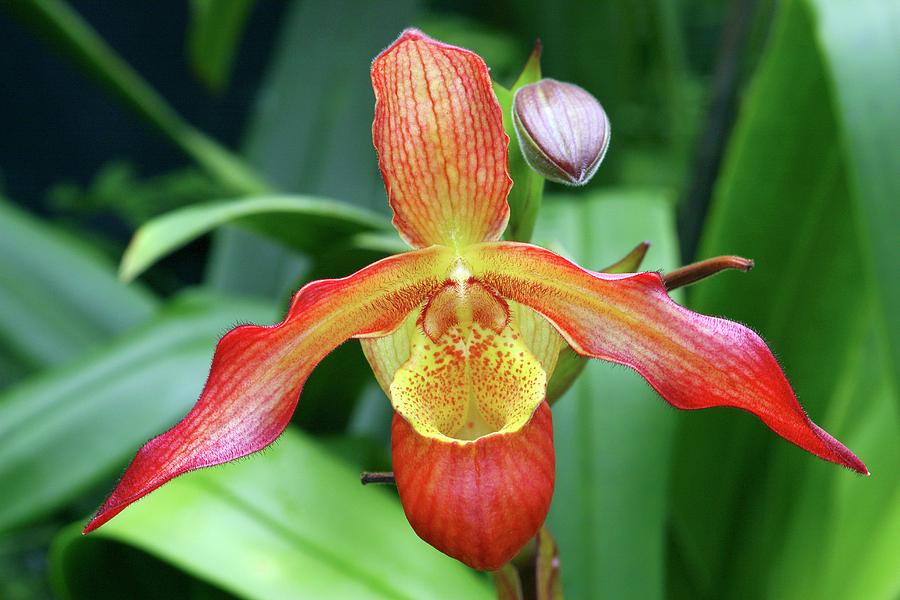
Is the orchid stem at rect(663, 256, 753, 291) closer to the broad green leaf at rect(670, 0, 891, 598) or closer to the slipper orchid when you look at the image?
the slipper orchid

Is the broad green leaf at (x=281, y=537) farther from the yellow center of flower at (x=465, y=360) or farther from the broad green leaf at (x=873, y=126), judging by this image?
the broad green leaf at (x=873, y=126)

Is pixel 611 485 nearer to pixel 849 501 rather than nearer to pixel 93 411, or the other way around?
pixel 849 501

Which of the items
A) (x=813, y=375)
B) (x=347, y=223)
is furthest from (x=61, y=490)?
(x=813, y=375)

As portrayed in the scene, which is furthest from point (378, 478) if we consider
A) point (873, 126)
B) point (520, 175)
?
point (873, 126)

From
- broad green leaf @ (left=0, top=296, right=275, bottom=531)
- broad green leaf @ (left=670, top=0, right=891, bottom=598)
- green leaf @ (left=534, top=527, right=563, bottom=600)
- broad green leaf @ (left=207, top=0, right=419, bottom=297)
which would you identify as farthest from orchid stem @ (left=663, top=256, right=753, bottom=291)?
broad green leaf @ (left=207, top=0, right=419, bottom=297)

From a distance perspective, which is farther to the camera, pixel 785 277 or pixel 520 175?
pixel 785 277
